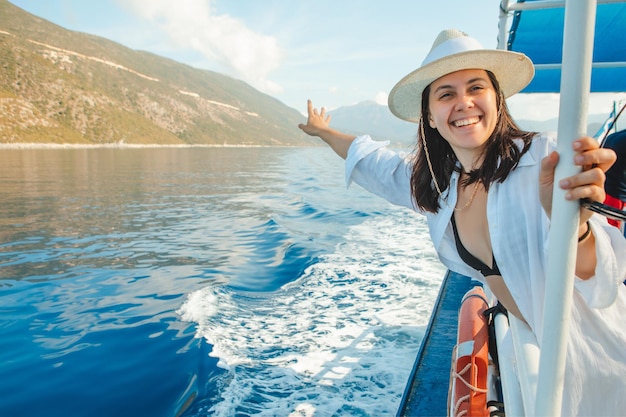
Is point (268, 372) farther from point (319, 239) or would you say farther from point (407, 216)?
point (407, 216)

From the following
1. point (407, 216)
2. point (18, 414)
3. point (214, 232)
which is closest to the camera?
point (18, 414)

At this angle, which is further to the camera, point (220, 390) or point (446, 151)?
point (220, 390)

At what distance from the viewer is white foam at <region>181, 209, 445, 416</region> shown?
3.99 m

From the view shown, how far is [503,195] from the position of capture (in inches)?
65.6

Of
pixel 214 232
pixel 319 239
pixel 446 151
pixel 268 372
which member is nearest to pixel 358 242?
pixel 319 239

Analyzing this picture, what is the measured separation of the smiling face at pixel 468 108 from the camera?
1.83 meters

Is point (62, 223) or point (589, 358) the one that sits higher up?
point (589, 358)

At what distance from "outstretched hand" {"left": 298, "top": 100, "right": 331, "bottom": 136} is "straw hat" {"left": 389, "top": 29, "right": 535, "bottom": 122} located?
857 millimetres

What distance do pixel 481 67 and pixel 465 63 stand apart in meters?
0.08

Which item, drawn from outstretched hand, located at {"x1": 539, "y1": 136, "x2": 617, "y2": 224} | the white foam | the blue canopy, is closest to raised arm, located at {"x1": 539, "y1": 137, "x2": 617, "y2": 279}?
outstretched hand, located at {"x1": 539, "y1": 136, "x2": 617, "y2": 224}

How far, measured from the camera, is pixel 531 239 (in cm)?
156

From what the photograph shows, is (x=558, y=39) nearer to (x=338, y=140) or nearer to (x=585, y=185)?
(x=338, y=140)

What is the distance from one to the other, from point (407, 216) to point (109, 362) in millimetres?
11992

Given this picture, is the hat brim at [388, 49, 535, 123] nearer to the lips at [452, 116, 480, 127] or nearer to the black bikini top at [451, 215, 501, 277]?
the lips at [452, 116, 480, 127]
